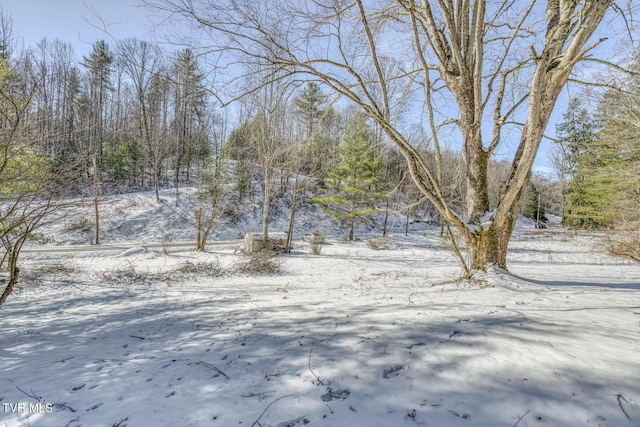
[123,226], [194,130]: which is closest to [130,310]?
[123,226]

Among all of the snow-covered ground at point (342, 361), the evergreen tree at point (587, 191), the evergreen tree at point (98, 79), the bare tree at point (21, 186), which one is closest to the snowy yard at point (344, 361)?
the snow-covered ground at point (342, 361)

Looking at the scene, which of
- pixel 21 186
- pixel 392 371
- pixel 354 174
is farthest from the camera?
pixel 354 174

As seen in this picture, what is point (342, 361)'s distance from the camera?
2197 millimetres

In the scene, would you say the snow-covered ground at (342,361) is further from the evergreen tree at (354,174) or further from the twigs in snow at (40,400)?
the evergreen tree at (354,174)

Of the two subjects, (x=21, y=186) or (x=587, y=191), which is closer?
(x=21, y=186)

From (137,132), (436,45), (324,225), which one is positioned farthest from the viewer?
(137,132)

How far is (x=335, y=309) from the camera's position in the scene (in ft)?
12.5

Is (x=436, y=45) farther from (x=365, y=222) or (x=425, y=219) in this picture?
(x=425, y=219)

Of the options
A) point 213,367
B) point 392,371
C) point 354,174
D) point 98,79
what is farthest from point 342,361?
point 98,79

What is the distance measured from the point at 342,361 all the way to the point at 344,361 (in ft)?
0.05

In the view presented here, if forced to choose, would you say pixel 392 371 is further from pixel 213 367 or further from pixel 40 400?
pixel 40 400

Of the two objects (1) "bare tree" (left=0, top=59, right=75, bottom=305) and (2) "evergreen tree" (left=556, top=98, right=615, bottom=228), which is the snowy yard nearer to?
(1) "bare tree" (left=0, top=59, right=75, bottom=305)

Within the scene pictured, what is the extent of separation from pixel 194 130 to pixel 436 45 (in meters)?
30.7

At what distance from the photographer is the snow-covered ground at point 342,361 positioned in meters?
1.61
